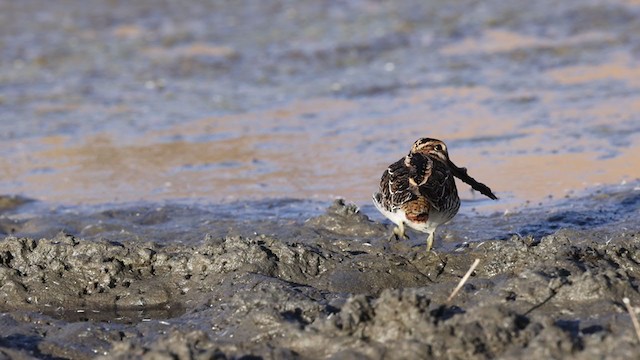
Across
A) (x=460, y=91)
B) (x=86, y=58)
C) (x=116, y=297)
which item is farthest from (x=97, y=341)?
(x=86, y=58)

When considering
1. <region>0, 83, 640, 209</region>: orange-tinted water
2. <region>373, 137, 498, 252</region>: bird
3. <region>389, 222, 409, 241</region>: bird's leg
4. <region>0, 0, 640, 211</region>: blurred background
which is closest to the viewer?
<region>373, 137, 498, 252</region>: bird

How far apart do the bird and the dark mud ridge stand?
0.25 m

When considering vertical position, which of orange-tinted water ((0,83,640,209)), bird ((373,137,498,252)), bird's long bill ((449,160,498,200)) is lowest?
orange-tinted water ((0,83,640,209))

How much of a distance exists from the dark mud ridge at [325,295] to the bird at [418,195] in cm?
25

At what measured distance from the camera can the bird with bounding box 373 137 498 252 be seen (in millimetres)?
6555

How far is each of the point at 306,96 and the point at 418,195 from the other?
7.00 m

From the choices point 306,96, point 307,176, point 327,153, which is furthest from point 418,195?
point 306,96

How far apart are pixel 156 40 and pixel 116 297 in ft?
37.4

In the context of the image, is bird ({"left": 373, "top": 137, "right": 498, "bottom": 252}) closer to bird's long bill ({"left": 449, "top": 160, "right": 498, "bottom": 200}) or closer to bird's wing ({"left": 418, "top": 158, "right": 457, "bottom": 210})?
bird's wing ({"left": 418, "top": 158, "right": 457, "bottom": 210})

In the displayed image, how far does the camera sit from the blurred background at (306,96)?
997cm

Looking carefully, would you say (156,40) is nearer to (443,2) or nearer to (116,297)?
(443,2)

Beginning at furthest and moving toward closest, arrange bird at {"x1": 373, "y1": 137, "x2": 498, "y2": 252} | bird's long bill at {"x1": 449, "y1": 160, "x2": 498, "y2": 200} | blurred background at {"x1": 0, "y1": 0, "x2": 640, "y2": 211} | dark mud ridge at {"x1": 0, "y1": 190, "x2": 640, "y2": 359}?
blurred background at {"x1": 0, "y1": 0, "x2": 640, "y2": 211}, bird's long bill at {"x1": 449, "y1": 160, "x2": 498, "y2": 200}, bird at {"x1": 373, "y1": 137, "x2": 498, "y2": 252}, dark mud ridge at {"x1": 0, "y1": 190, "x2": 640, "y2": 359}

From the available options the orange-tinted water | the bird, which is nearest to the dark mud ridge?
the bird

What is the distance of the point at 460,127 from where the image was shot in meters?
11.4
